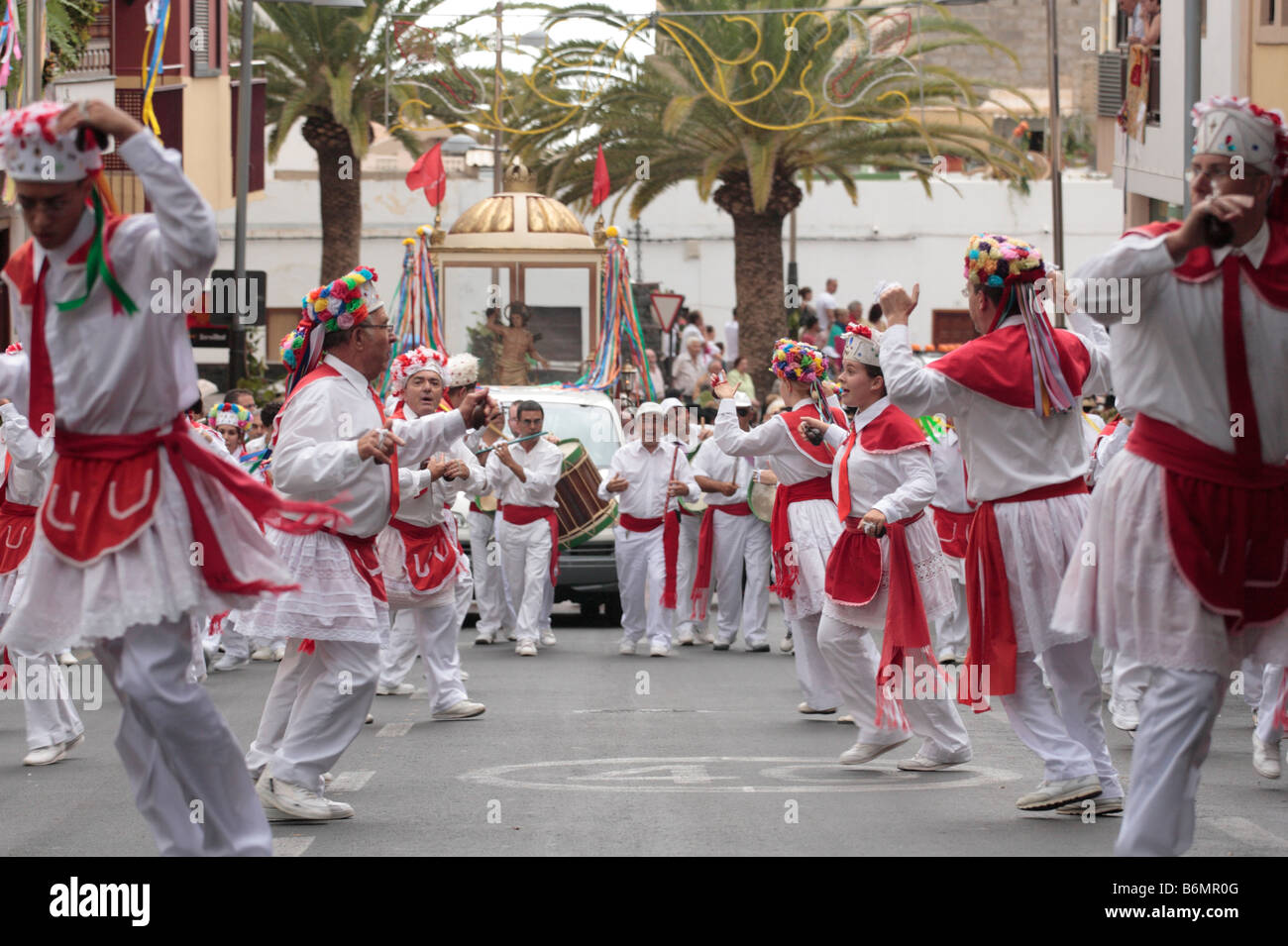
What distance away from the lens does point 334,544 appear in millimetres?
8242

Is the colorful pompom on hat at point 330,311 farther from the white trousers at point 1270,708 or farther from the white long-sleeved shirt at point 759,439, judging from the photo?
the white trousers at point 1270,708

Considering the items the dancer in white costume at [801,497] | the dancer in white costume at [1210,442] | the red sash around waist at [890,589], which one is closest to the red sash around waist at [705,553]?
the dancer in white costume at [801,497]

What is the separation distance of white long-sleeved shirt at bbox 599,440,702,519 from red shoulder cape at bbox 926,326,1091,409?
9142 mm

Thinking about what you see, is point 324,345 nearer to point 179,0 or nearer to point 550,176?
point 550,176

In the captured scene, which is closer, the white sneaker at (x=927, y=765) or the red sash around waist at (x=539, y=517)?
the white sneaker at (x=927, y=765)

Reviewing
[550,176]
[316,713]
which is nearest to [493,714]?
[316,713]

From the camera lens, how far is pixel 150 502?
5.66 meters

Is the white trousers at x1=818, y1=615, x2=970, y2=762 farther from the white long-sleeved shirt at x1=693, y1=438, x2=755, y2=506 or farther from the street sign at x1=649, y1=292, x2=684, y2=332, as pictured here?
the street sign at x1=649, y1=292, x2=684, y2=332

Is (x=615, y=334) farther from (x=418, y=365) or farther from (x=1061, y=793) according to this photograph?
(x=1061, y=793)

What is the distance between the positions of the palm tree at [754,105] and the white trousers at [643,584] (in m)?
11.1

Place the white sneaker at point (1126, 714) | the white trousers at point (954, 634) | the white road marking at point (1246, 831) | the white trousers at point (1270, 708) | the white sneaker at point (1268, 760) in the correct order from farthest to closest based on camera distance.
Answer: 1. the white trousers at point (954, 634)
2. the white sneaker at point (1126, 714)
3. the white sneaker at point (1268, 760)
4. the white trousers at point (1270, 708)
5. the white road marking at point (1246, 831)

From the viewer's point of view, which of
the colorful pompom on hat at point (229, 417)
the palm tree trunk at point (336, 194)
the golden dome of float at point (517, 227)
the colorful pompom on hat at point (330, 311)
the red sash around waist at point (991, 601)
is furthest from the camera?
the palm tree trunk at point (336, 194)

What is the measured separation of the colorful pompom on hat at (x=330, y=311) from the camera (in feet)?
27.2

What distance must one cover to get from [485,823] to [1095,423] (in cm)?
779
